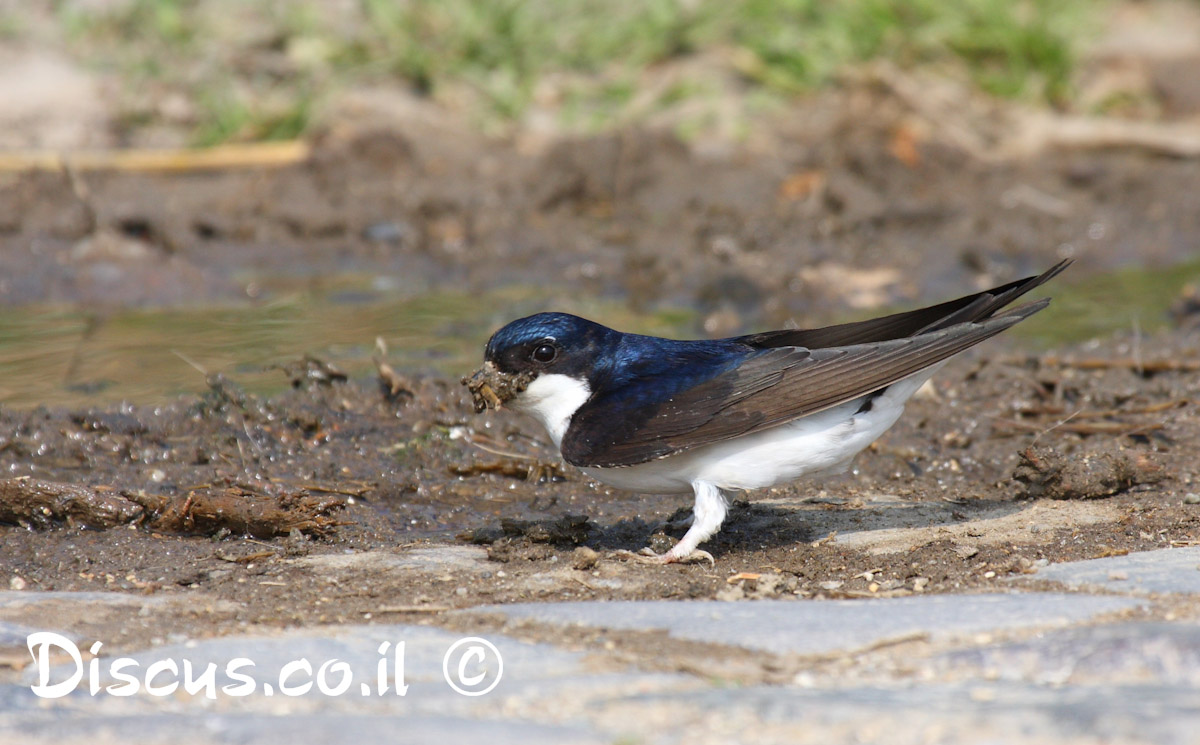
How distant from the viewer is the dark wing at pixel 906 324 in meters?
3.97

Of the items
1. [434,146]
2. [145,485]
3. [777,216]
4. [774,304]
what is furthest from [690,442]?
[434,146]

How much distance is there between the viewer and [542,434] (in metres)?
5.12

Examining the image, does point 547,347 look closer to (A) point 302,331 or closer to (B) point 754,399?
(B) point 754,399

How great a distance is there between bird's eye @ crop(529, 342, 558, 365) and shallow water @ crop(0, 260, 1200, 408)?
169cm

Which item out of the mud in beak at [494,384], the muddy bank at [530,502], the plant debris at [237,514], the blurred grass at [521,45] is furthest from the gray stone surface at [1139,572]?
the blurred grass at [521,45]

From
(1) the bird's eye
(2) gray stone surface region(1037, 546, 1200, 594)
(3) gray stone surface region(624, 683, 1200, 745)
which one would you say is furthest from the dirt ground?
(3) gray stone surface region(624, 683, 1200, 745)

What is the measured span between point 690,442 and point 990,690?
1.51 meters

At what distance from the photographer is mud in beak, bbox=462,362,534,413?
4000 mm

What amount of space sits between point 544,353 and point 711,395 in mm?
514

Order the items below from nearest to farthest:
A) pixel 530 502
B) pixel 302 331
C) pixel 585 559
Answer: pixel 585 559
pixel 530 502
pixel 302 331

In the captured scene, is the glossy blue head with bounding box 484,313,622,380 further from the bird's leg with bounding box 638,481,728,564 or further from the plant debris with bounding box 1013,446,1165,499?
the plant debris with bounding box 1013,446,1165,499

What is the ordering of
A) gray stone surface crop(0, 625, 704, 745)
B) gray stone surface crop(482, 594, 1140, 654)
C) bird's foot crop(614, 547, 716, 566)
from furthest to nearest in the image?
bird's foot crop(614, 547, 716, 566) < gray stone surface crop(482, 594, 1140, 654) < gray stone surface crop(0, 625, 704, 745)

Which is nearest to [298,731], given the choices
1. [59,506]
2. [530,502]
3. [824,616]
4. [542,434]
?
[824,616]

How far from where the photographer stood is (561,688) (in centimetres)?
250
